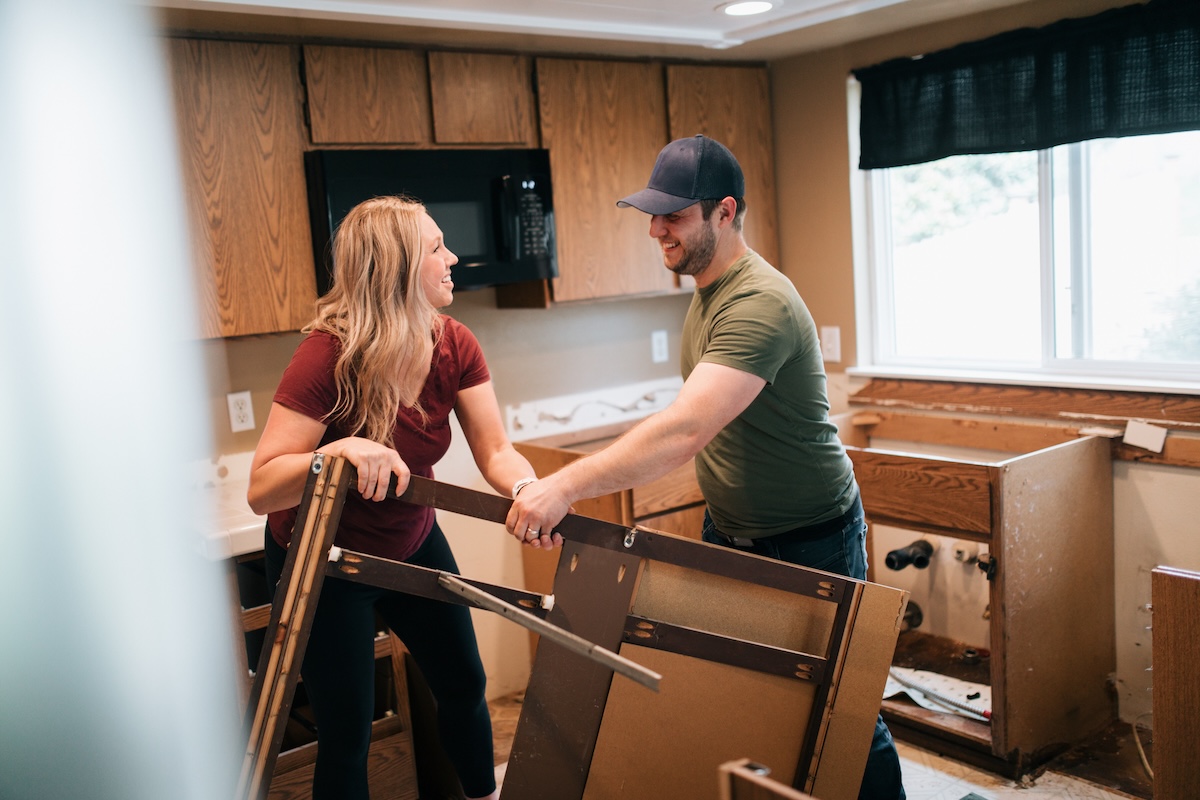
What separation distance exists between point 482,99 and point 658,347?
116 cm

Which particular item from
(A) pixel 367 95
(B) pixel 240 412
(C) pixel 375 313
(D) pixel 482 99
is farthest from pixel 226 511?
(D) pixel 482 99

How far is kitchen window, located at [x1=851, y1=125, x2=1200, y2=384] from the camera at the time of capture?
2678 millimetres

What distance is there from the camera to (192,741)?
2.23 meters

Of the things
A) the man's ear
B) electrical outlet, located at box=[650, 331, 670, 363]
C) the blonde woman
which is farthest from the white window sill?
the blonde woman

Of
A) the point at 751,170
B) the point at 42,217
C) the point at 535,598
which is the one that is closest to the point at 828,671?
the point at 535,598

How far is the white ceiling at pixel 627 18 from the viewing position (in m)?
2.29

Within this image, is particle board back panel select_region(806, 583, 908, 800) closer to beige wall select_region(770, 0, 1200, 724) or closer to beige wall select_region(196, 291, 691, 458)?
beige wall select_region(770, 0, 1200, 724)

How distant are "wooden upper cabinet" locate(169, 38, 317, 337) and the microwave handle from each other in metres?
0.51

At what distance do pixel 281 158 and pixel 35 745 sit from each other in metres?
1.41

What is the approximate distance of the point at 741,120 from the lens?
340 cm

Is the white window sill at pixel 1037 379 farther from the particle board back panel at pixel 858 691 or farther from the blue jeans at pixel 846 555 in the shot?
the particle board back panel at pixel 858 691

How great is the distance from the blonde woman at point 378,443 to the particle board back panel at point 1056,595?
1328 millimetres

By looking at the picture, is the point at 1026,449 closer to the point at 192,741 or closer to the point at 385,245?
the point at 385,245

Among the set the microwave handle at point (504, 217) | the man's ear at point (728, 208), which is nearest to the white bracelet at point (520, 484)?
the man's ear at point (728, 208)
